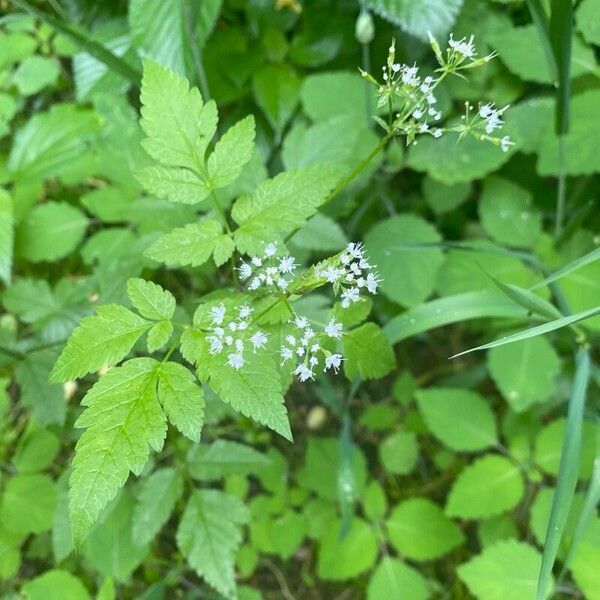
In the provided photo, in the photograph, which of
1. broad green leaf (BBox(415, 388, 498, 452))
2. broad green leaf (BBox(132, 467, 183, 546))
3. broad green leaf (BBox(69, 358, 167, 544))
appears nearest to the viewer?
broad green leaf (BBox(69, 358, 167, 544))

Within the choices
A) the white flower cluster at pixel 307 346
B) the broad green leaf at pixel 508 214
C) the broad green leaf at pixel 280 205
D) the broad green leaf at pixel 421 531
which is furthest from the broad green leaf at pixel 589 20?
the broad green leaf at pixel 421 531

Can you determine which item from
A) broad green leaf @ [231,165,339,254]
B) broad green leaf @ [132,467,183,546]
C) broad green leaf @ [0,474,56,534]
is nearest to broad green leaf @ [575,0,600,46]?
broad green leaf @ [231,165,339,254]

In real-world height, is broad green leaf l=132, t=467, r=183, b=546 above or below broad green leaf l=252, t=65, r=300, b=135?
below

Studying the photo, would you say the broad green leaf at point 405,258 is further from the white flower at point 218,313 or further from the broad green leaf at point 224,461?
the white flower at point 218,313

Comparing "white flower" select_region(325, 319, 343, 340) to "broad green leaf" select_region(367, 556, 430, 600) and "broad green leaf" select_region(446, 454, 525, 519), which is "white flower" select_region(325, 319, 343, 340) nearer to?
"broad green leaf" select_region(446, 454, 525, 519)

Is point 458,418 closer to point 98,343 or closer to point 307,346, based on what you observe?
point 307,346

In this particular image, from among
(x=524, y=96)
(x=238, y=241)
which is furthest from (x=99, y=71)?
(x=524, y=96)

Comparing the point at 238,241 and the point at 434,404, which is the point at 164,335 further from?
the point at 434,404
